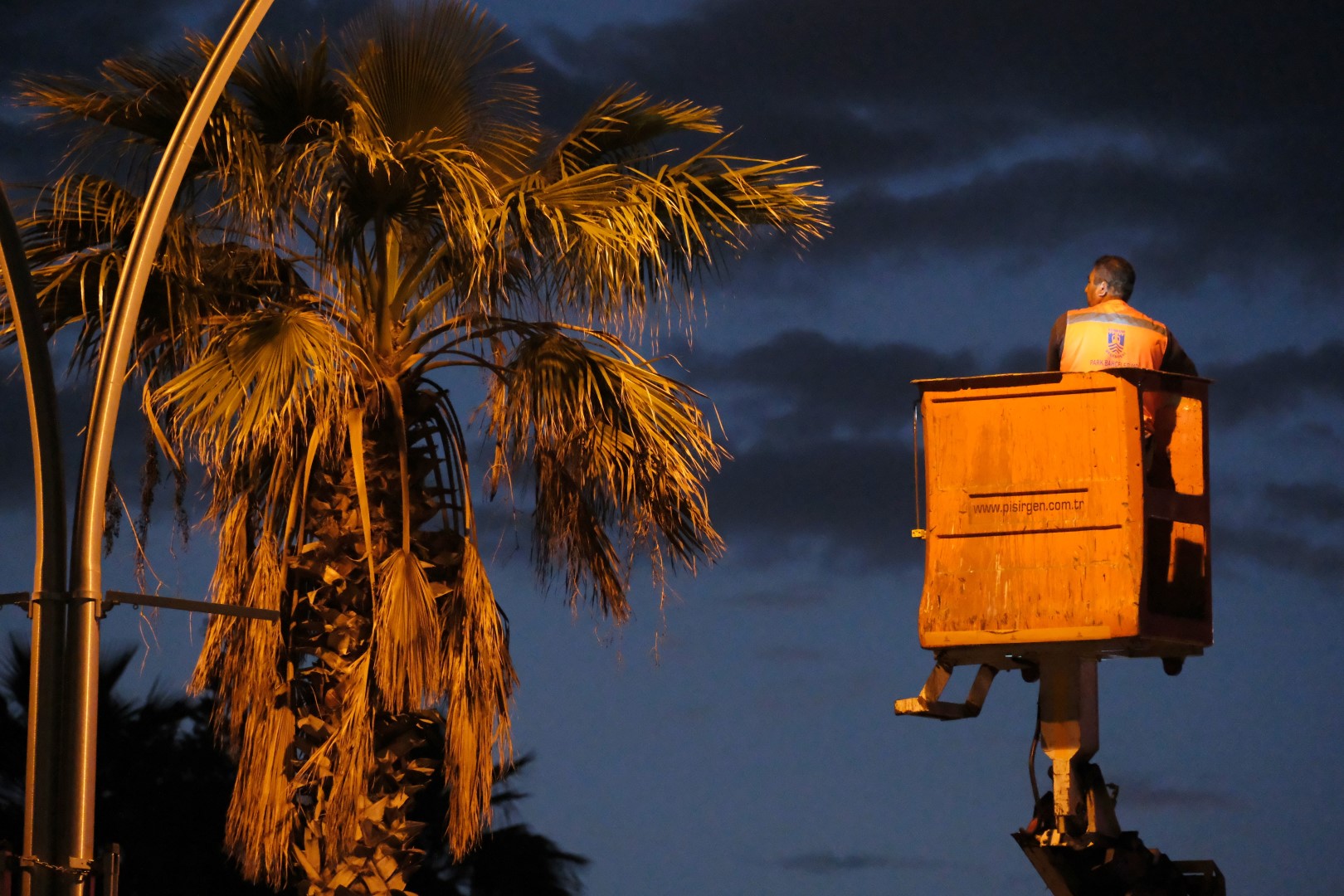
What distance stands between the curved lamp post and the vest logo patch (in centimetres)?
457

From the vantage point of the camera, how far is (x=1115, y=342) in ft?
33.0

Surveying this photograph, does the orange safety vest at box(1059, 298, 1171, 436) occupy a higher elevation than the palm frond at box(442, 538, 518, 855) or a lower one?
higher

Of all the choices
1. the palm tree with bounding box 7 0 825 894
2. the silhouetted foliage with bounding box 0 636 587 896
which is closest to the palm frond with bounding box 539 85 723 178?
the palm tree with bounding box 7 0 825 894

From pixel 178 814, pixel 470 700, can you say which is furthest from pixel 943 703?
pixel 178 814

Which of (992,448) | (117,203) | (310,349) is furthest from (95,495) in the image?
(992,448)

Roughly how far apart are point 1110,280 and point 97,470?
5.12 metres

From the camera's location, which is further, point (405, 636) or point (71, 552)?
point (405, 636)

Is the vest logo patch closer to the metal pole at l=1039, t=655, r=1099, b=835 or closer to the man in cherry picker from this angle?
the man in cherry picker

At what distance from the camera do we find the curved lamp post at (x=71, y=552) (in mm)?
9211

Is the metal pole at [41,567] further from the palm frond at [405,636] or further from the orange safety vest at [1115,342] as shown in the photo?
the orange safety vest at [1115,342]

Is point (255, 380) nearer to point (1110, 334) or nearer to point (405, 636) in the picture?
point (405, 636)

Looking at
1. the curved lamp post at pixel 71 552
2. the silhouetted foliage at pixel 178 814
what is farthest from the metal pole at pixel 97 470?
the silhouetted foliage at pixel 178 814

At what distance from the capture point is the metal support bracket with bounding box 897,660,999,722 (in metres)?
10.4

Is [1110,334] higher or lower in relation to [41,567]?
higher
